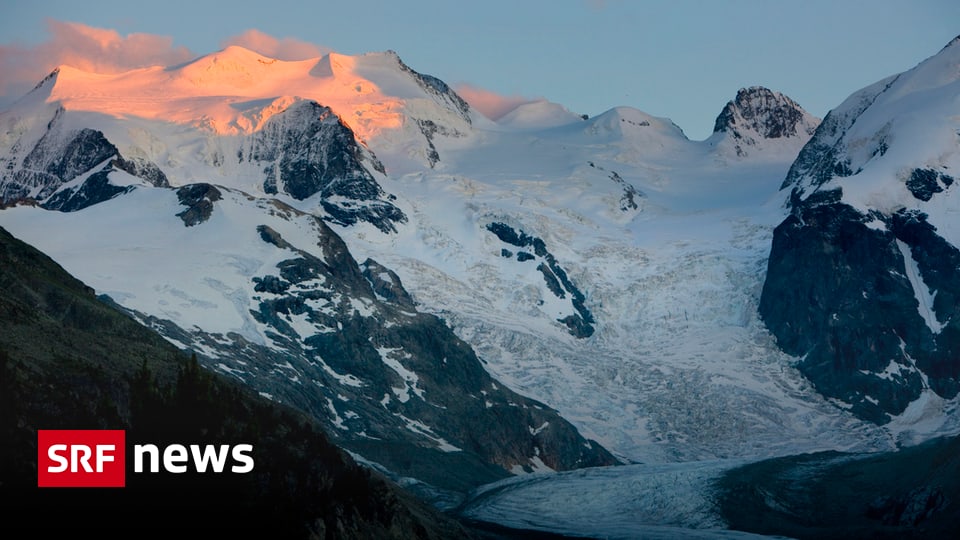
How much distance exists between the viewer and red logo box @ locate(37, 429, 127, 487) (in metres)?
128

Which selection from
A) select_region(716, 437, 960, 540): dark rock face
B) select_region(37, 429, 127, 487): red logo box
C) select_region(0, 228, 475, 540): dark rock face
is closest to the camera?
select_region(37, 429, 127, 487): red logo box

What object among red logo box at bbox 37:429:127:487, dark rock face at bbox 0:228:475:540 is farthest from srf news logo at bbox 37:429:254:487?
dark rock face at bbox 0:228:475:540

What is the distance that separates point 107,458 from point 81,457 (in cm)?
213

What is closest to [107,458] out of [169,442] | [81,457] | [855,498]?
[81,457]

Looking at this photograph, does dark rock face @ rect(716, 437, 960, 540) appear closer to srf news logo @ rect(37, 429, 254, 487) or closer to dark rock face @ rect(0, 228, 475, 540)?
dark rock face @ rect(0, 228, 475, 540)

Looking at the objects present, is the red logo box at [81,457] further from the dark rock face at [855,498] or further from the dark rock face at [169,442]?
the dark rock face at [855,498]

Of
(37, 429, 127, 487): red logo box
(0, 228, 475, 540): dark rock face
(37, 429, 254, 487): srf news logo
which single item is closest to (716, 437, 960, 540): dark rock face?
(0, 228, 475, 540): dark rock face

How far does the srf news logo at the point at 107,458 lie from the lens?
129 metres

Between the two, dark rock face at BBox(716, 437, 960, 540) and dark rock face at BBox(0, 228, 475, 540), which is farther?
dark rock face at BBox(716, 437, 960, 540)

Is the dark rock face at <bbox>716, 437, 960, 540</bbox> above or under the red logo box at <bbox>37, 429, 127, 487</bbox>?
under

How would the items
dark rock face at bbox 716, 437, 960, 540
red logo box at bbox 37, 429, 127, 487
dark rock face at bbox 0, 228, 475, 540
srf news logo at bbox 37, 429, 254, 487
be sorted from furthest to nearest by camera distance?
dark rock face at bbox 716, 437, 960, 540 < srf news logo at bbox 37, 429, 254, 487 < dark rock face at bbox 0, 228, 475, 540 < red logo box at bbox 37, 429, 127, 487

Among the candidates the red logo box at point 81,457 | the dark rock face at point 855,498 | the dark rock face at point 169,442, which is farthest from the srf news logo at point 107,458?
the dark rock face at point 855,498

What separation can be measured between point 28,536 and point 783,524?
82.8 metres

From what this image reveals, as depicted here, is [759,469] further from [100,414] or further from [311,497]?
[100,414]
